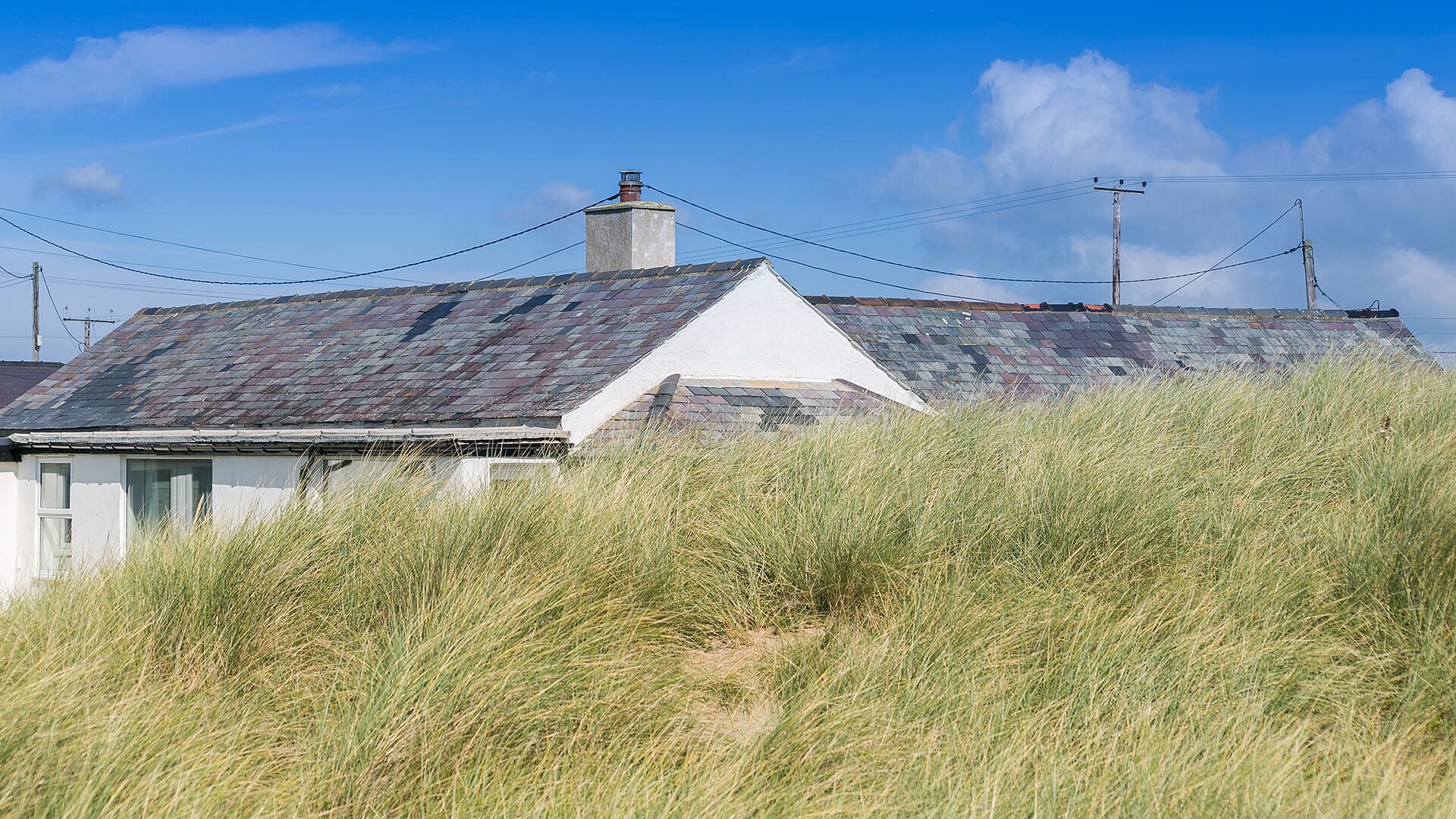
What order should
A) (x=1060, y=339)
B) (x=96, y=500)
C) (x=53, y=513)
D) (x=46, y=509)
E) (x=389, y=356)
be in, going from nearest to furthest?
(x=96, y=500) < (x=53, y=513) < (x=46, y=509) < (x=389, y=356) < (x=1060, y=339)

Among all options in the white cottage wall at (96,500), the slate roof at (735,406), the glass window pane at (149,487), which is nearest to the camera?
the slate roof at (735,406)

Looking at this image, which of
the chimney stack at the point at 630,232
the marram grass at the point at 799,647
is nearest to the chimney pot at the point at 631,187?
the chimney stack at the point at 630,232

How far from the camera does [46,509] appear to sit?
1773 centimetres

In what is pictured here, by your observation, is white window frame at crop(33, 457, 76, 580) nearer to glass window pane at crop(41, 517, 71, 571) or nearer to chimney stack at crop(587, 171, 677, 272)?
glass window pane at crop(41, 517, 71, 571)

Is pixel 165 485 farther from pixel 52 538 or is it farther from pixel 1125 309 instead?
pixel 1125 309

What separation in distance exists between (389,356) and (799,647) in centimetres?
1283

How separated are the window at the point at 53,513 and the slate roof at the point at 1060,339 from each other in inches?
446

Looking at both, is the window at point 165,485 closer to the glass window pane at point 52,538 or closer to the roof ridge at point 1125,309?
the glass window pane at point 52,538

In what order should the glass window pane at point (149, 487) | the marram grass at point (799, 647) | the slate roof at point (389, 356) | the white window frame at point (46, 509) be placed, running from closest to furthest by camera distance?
1. the marram grass at point (799, 647)
2. the slate roof at point (389, 356)
3. the glass window pane at point (149, 487)
4. the white window frame at point (46, 509)

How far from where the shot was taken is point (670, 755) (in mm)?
5121

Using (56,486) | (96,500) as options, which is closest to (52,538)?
(56,486)

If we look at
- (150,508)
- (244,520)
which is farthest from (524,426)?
(244,520)

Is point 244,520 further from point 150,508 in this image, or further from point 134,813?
point 150,508

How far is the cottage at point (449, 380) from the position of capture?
1495 centimetres
